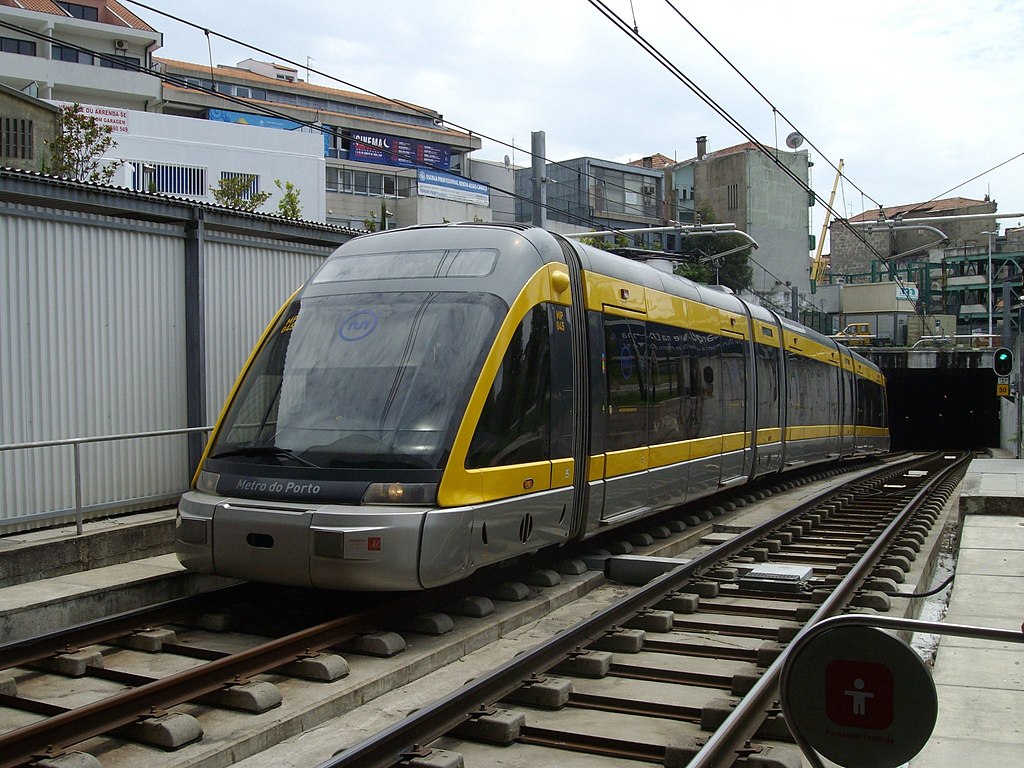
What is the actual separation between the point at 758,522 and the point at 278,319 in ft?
25.0

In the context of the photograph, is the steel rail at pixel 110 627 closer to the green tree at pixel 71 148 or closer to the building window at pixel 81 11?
the green tree at pixel 71 148

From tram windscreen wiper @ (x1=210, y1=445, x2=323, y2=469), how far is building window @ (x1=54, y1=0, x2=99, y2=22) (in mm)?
60638

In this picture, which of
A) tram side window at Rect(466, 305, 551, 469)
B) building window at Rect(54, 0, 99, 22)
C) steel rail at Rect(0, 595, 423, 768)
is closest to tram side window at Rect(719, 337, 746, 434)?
tram side window at Rect(466, 305, 551, 469)

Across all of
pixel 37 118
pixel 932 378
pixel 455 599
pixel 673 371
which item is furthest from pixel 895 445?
pixel 455 599

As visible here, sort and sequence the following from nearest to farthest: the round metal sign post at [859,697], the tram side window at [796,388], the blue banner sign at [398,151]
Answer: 1. the round metal sign post at [859,697]
2. the tram side window at [796,388]
3. the blue banner sign at [398,151]

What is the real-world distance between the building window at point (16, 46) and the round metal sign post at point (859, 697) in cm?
6020

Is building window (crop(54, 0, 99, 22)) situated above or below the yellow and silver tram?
above

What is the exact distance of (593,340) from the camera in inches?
403

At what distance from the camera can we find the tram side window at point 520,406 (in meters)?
8.23

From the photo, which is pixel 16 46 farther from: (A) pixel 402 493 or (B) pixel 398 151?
(A) pixel 402 493

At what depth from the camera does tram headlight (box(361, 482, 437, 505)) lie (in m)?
7.61

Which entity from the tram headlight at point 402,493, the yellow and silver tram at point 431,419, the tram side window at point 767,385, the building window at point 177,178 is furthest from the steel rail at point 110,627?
the building window at point 177,178

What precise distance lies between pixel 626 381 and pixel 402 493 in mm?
4027

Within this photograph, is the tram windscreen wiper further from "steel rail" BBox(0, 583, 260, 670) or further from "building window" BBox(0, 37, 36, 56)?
"building window" BBox(0, 37, 36, 56)
